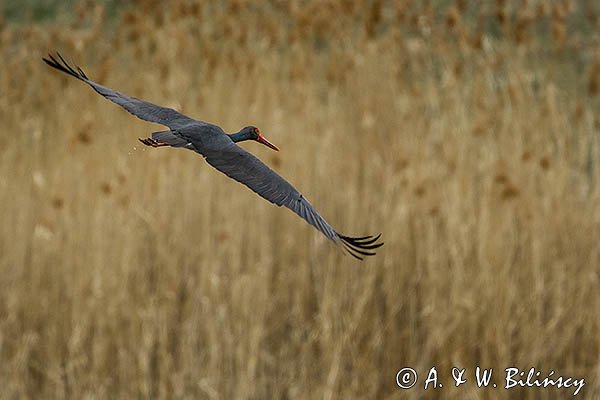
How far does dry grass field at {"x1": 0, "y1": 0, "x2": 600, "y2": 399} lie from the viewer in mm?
2500

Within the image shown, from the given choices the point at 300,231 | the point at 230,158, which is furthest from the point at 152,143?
the point at 300,231

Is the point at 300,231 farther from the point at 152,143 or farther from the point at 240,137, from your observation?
the point at 152,143

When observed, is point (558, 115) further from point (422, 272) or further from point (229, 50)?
point (229, 50)

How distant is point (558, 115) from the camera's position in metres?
2.75

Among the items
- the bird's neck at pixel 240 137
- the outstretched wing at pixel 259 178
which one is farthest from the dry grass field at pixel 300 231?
the outstretched wing at pixel 259 178

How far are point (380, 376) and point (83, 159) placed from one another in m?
0.95

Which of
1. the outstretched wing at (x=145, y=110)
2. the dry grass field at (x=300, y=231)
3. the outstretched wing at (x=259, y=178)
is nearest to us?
the outstretched wing at (x=259, y=178)

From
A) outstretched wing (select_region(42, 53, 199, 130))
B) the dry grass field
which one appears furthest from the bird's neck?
the dry grass field

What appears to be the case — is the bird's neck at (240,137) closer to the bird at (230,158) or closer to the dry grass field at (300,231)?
the bird at (230,158)

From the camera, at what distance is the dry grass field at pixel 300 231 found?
2.50 metres

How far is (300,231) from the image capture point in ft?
8.67

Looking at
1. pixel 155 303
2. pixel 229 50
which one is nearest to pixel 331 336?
pixel 155 303

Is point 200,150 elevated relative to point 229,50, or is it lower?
lower

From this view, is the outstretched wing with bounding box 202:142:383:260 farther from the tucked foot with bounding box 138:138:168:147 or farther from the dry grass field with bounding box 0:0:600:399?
the dry grass field with bounding box 0:0:600:399
